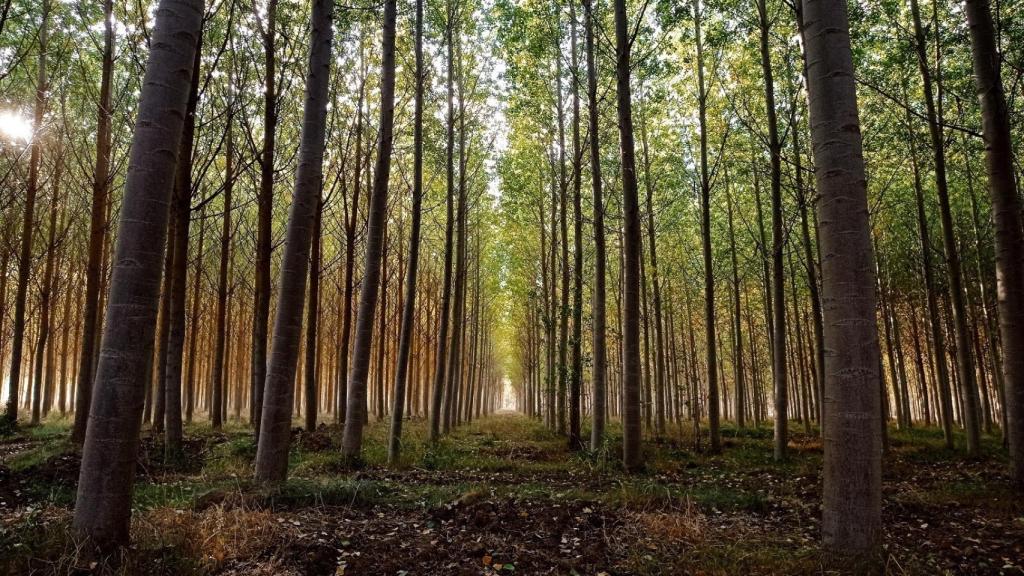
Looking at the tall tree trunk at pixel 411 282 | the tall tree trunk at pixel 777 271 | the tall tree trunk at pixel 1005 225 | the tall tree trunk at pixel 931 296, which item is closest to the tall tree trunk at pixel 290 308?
the tall tree trunk at pixel 411 282

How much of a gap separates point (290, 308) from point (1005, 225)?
8.84 m

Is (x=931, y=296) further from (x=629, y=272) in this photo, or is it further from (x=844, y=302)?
(x=844, y=302)

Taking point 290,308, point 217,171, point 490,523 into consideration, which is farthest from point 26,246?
point 490,523

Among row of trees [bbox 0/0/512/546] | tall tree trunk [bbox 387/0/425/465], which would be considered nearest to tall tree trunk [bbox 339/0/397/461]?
row of trees [bbox 0/0/512/546]

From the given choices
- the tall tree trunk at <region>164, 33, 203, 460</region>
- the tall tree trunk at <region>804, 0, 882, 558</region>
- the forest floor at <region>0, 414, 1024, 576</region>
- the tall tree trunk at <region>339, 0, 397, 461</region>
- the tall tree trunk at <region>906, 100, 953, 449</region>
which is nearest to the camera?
the tall tree trunk at <region>804, 0, 882, 558</region>

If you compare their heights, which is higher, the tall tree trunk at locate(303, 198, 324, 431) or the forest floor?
the tall tree trunk at locate(303, 198, 324, 431)

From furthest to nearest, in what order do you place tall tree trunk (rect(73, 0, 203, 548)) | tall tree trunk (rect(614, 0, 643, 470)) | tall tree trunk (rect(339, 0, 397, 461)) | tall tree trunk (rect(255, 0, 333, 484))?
tall tree trunk (rect(339, 0, 397, 461)) → tall tree trunk (rect(614, 0, 643, 470)) → tall tree trunk (rect(255, 0, 333, 484)) → tall tree trunk (rect(73, 0, 203, 548))

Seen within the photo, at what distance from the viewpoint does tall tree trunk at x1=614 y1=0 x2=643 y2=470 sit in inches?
307

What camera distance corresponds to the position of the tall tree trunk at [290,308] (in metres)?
5.39

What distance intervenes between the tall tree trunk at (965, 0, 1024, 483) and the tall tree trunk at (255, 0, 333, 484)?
8.53 m

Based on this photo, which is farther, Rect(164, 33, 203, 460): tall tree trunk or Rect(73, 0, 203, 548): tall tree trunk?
Rect(164, 33, 203, 460): tall tree trunk

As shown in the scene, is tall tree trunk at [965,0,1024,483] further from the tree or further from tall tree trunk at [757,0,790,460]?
the tree

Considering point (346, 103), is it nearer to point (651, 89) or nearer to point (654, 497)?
point (651, 89)

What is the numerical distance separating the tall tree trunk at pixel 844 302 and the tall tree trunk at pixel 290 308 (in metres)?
5.00
